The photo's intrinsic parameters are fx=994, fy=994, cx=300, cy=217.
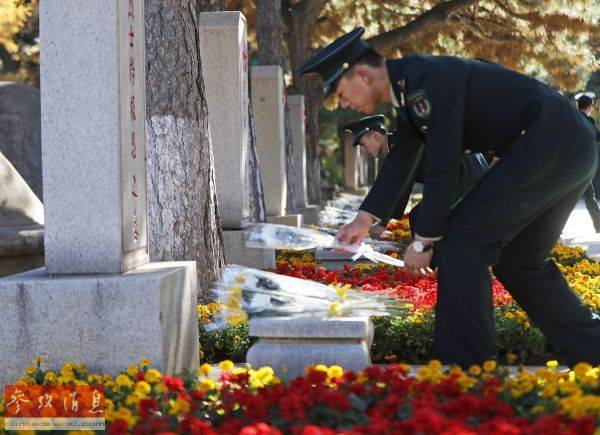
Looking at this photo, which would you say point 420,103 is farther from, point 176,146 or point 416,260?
point 176,146

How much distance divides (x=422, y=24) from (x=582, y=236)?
5182 millimetres

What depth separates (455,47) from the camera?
67.4 ft

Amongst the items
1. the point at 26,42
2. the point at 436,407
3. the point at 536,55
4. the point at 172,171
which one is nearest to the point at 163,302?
the point at 436,407

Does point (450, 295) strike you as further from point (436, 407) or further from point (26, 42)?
point (26, 42)

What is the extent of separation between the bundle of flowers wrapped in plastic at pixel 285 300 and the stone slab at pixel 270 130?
7.13 metres

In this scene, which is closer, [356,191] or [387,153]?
[387,153]

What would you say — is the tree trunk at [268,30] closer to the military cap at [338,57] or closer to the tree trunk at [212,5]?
the tree trunk at [212,5]

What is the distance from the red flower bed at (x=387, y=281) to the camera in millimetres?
6855

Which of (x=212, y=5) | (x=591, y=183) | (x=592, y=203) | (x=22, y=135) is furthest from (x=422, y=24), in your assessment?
(x=22, y=135)

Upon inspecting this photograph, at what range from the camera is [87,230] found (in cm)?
441

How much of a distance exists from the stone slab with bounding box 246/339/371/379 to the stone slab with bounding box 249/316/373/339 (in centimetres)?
5

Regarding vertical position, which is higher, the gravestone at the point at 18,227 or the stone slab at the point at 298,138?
the stone slab at the point at 298,138

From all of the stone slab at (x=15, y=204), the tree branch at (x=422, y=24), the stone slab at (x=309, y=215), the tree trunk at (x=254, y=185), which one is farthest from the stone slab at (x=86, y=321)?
the tree branch at (x=422, y=24)

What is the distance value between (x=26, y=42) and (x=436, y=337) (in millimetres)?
21555
